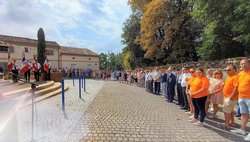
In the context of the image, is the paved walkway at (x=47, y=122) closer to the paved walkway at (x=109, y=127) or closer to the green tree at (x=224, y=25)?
the paved walkway at (x=109, y=127)

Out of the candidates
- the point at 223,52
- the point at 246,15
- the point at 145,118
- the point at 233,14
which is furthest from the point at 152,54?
the point at 145,118

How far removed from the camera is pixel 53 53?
5838 centimetres

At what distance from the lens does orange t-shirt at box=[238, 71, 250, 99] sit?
6477 millimetres

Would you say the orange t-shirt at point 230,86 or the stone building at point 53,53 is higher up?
the stone building at point 53,53

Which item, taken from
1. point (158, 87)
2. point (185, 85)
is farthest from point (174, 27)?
point (185, 85)

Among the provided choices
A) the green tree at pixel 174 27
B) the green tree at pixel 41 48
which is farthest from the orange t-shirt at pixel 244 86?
the green tree at pixel 174 27

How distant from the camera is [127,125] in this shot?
756 cm

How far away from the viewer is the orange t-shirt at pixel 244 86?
21.2 ft

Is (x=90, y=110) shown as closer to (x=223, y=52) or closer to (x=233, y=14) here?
(x=233, y=14)

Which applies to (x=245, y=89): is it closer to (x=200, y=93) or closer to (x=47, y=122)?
(x=200, y=93)

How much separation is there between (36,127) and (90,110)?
3.17m

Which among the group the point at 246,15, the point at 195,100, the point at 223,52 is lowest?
the point at 195,100

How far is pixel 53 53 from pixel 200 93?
54044 millimetres

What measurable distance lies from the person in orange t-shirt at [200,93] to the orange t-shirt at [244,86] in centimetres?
116
